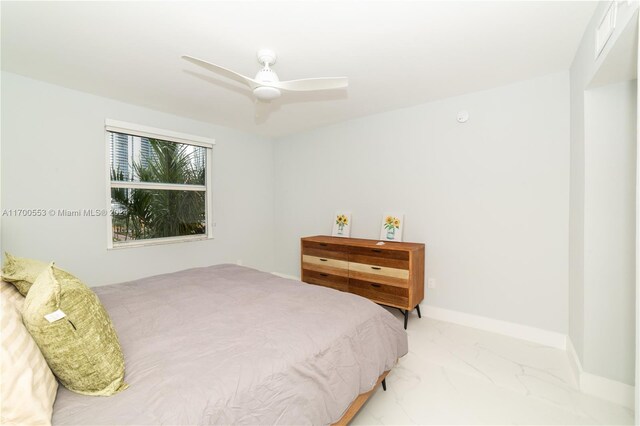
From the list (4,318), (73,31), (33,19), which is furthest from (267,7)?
(4,318)

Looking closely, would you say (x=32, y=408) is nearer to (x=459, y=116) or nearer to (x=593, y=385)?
(x=593, y=385)

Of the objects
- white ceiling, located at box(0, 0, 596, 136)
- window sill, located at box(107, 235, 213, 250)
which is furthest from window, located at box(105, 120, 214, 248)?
white ceiling, located at box(0, 0, 596, 136)

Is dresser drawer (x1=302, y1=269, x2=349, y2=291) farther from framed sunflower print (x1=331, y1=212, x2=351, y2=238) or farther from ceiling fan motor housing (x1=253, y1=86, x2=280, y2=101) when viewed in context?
ceiling fan motor housing (x1=253, y1=86, x2=280, y2=101)

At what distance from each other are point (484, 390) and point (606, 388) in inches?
28.3

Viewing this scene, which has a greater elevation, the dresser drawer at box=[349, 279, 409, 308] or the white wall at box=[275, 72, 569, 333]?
the white wall at box=[275, 72, 569, 333]

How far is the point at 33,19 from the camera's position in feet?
5.68

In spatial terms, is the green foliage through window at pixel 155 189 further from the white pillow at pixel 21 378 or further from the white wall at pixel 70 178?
the white pillow at pixel 21 378

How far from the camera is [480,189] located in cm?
279

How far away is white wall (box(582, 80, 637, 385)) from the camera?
1.69 metres

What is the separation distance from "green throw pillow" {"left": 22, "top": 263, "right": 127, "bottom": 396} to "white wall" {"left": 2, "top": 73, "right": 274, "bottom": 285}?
2.20 m

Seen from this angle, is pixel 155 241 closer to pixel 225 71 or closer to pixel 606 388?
pixel 225 71

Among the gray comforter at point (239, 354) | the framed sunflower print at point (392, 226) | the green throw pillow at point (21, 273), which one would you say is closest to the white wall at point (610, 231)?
the gray comforter at point (239, 354)

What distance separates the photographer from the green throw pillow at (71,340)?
0.92 metres

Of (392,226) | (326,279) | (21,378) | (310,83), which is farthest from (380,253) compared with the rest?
(21,378)
